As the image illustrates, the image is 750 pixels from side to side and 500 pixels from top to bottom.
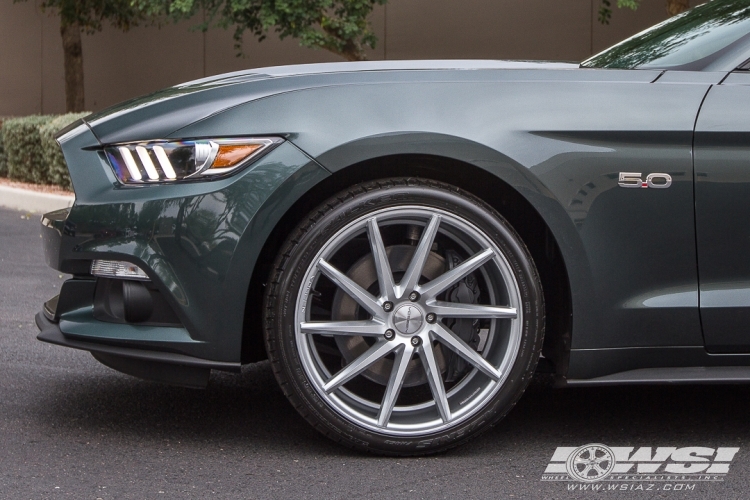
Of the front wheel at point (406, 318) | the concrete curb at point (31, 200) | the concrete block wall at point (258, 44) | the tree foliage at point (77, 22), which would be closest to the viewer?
the front wheel at point (406, 318)

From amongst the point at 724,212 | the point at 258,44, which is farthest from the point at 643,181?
the point at 258,44

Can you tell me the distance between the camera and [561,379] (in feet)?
10.4

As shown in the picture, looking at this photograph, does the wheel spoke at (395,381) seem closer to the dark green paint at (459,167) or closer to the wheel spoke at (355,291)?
the wheel spoke at (355,291)

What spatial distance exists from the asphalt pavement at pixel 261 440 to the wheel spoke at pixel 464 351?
288mm

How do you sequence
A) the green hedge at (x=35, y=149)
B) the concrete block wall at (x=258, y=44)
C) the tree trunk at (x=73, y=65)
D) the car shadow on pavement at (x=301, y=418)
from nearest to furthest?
the car shadow on pavement at (x=301, y=418) → the green hedge at (x=35, y=149) → the tree trunk at (x=73, y=65) → the concrete block wall at (x=258, y=44)

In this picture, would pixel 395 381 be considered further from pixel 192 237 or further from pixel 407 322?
pixel 192 237

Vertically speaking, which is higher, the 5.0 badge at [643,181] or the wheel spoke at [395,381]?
the 5.0 badge at [643,181]

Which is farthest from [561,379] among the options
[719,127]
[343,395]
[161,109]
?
[161,109]

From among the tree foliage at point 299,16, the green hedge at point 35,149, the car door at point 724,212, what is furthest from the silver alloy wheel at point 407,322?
the green hedge at point 35,149

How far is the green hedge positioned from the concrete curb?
52 centimetres

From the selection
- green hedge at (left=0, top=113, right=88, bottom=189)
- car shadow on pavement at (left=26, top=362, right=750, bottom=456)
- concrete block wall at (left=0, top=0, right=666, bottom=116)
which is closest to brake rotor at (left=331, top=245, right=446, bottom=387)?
car shadow on pavement at (left=26, top=362, right=750, bottom=456)

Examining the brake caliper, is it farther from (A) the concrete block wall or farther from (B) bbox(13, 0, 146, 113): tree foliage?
(B) bbox(13, 0, 146, 113): tree foliage

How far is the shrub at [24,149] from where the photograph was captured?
1254 cm

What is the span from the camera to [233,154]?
2973mm
